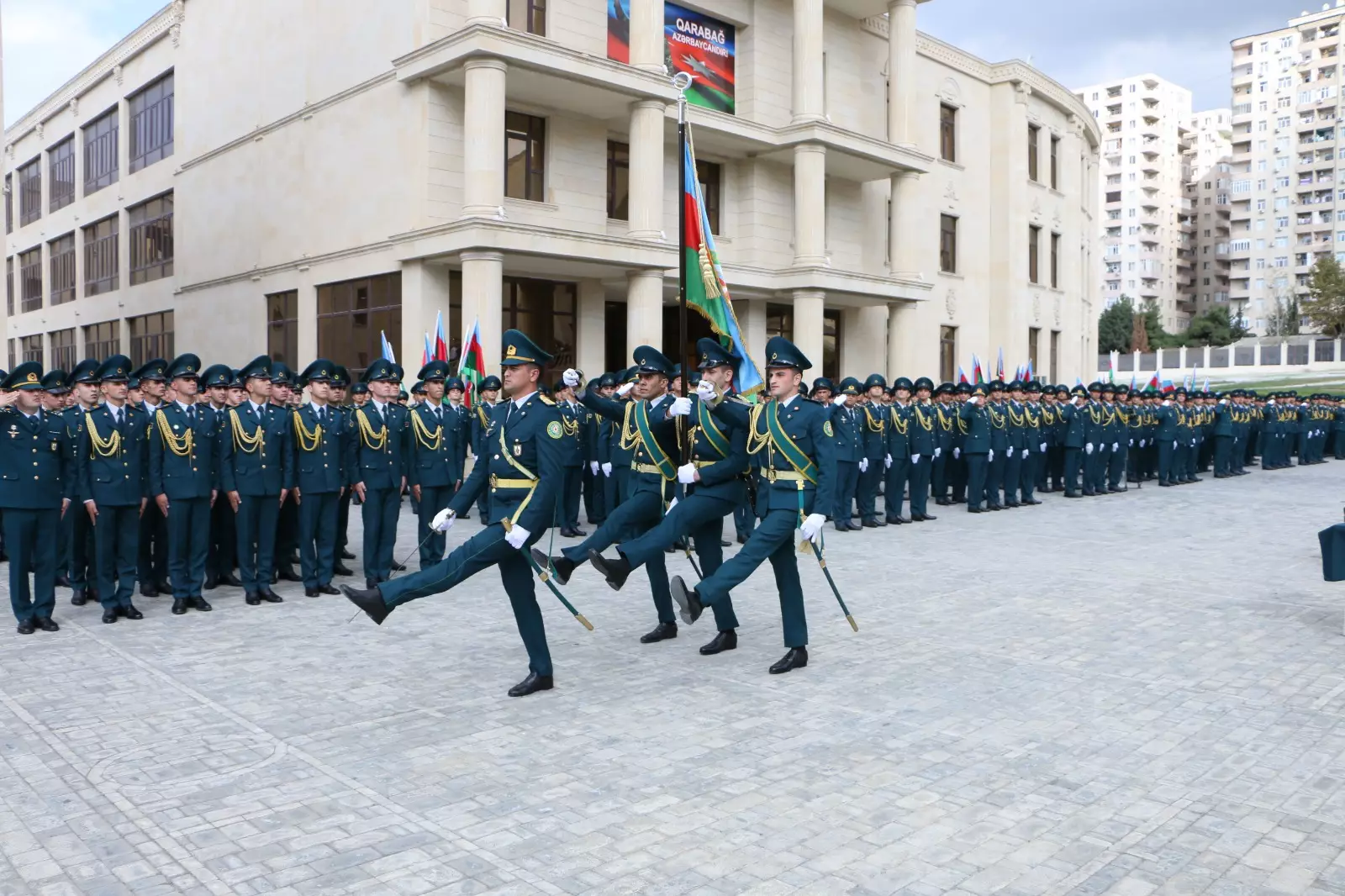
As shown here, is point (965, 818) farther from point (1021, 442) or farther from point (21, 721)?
point (1021, 442)


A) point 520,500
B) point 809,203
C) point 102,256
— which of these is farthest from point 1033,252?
point 520,500

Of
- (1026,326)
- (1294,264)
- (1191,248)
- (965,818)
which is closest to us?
(965,818)

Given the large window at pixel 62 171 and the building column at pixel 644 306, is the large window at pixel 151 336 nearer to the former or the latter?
the large window at pixel 62 171

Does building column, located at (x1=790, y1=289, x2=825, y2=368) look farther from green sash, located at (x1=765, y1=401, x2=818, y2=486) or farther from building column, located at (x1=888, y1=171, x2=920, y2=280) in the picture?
green sash, located at (x1=765, y1=401, x2=818, y2=486)

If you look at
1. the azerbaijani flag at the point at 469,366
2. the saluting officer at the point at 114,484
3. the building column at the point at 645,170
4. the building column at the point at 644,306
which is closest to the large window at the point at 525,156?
the building column at the point at 645,170

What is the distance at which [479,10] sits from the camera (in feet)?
65.5

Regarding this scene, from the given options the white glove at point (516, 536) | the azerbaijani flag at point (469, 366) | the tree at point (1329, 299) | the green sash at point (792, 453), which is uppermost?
the tree at point (1329, 299)

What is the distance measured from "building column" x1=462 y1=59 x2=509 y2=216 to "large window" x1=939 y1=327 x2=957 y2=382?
18.4 metres

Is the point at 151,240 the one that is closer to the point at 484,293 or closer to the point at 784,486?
the point at 484,293

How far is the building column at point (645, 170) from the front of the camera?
22828 mm

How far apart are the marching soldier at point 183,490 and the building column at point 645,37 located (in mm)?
15215

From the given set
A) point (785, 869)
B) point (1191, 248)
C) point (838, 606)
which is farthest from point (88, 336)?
point (1191, 248)

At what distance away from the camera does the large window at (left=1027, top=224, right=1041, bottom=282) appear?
3812 centimetres

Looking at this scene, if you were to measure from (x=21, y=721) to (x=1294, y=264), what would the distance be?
116329 mm
